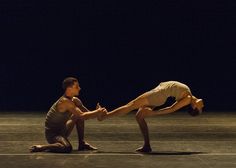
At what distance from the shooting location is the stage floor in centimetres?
674

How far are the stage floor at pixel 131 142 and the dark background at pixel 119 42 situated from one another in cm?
653

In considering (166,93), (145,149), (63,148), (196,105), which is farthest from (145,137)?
(63,148)

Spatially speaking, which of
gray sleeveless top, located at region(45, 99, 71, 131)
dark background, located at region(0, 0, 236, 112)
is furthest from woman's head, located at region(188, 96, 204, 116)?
dark background, located at region(0, 0, 236, 112)

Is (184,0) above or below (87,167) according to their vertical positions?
above

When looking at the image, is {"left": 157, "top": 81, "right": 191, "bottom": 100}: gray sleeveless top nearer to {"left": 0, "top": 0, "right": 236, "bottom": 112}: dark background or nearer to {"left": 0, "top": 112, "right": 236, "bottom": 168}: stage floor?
{"left": 0, "top": 112, "right": 236, "bottom": 168}: stage floor

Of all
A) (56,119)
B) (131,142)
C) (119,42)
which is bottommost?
(131,142)

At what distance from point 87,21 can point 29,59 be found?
7.51ft

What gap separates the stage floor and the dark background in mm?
6533

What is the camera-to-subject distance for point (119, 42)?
63.7 ft

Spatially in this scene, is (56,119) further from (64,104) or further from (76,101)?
(76,101)

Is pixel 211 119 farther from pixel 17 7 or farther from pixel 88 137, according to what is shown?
pixel 17 7

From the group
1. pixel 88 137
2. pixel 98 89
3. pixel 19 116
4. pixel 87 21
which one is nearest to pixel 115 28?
pixel 87 21

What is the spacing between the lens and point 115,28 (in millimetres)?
19359

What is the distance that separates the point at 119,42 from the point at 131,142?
11049 millimetres
